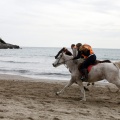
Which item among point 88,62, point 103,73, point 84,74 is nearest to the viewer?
point 103,73

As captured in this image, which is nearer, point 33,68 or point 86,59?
point 86,59

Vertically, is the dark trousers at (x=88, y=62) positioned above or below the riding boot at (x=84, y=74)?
above

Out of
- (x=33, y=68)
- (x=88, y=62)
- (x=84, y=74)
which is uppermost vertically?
(x=88, y=62)

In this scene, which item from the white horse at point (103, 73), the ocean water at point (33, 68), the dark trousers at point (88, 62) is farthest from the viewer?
the ocean water at point (33, 68)

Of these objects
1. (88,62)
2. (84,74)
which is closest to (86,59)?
(88,62)

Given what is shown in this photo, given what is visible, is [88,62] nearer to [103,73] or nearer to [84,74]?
[84,74]

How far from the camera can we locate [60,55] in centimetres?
1166

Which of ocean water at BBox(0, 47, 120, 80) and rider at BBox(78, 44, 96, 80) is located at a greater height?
rider at BBox(78, 44, 96, 80)

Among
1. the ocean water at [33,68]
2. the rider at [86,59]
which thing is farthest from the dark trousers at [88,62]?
the ocean water at [33,68]

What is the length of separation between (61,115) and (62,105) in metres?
1.65

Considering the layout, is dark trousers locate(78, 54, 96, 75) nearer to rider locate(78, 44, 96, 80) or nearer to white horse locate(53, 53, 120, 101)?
rider locate(78, 44, 96, 80)

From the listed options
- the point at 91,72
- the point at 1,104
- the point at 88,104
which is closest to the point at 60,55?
the point at 91,72

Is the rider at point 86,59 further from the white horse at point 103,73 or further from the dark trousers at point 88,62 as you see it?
the white horse at point 103,73

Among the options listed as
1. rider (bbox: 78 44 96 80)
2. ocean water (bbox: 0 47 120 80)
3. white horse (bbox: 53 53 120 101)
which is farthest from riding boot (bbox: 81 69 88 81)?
ocean water (bbox: 0 47 120 80)
